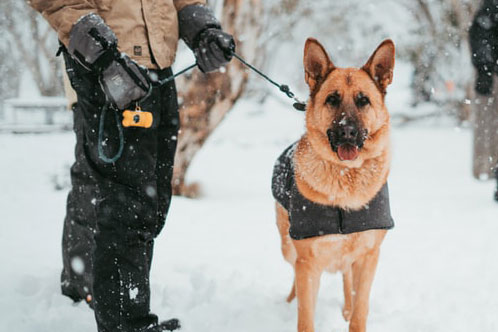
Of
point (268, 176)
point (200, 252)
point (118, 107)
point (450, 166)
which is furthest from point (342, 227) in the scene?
point (450, 166)

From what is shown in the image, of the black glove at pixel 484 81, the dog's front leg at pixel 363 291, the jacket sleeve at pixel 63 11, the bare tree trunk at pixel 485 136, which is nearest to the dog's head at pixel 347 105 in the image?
the dog's front leg at pixel 363 291

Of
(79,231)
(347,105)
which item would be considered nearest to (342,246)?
(347,105)

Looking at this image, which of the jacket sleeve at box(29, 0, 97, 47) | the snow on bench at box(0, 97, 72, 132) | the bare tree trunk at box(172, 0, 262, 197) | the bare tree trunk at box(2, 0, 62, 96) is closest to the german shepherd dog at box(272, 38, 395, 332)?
the jacket sleeve at box(29, 0, 97, 47)

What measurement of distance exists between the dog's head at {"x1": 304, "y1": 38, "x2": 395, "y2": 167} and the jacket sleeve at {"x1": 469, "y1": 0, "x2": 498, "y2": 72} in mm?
1896

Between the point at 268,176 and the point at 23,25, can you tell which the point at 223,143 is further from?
the point at 23,25

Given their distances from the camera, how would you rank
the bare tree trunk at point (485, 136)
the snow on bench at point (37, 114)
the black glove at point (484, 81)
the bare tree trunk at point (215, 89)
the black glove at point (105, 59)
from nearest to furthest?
the black glove at point (105, 59) < the black glove at point (484, 81) < the bare tree trunk at point (215, 89) < the bare tree trunk at point (485, 136) < the snow on bench at point (37, 114)

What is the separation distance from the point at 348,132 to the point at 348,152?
103mm

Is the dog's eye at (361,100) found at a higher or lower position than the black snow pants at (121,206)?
higher

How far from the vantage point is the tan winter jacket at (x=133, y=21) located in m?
1.91

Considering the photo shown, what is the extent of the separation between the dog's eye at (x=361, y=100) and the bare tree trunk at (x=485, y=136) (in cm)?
452

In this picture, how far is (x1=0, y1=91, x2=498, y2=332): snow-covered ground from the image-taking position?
104 inches

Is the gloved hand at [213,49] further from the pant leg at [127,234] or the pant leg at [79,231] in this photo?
the pant leg at [79,231]

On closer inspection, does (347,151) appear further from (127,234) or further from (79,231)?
(79,231)

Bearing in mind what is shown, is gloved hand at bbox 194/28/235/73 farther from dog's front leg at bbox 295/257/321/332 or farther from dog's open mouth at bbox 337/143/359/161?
dog's front leg at bbox 295/257/321/332
